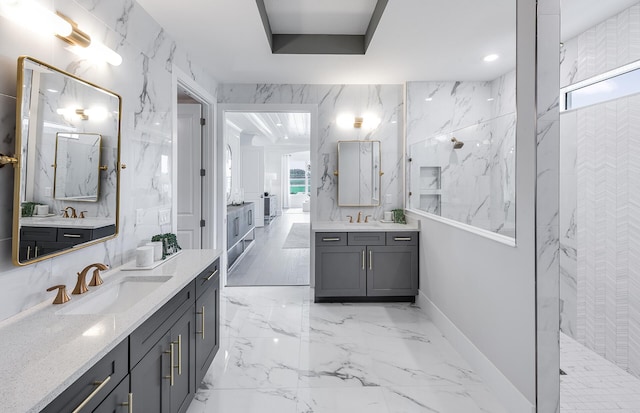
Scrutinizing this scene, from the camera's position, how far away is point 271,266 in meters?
5.27

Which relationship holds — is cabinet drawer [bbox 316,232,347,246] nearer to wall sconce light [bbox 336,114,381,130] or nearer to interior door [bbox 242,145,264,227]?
wall sconce light [bbox 336,114,381,130]

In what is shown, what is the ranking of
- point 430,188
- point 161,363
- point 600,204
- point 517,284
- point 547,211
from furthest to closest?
point 430,188 < point 600,204 < point 517,284 < point 547,211 < point 161,363

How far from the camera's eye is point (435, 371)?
236 cm

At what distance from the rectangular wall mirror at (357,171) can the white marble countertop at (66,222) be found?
2.63m

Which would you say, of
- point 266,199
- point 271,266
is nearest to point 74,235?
point 271,266

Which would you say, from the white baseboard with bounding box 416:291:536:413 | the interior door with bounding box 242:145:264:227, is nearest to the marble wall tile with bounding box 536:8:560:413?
the white baseboard with bounding box 416:291:536:413

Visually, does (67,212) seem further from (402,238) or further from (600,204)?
(600,204)

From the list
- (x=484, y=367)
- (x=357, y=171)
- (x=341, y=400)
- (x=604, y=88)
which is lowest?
(x=341, y=400)

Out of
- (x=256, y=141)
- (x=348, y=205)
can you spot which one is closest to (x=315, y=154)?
(x=348, y=205)

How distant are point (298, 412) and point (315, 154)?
2.80 m

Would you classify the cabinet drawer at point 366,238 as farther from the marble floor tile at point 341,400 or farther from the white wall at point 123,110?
the white wall at point 123,110

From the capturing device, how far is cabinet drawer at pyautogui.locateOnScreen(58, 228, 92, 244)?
153 centimetres

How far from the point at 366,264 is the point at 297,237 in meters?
4.30

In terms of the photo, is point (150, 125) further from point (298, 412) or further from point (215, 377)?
point (298, 412)
